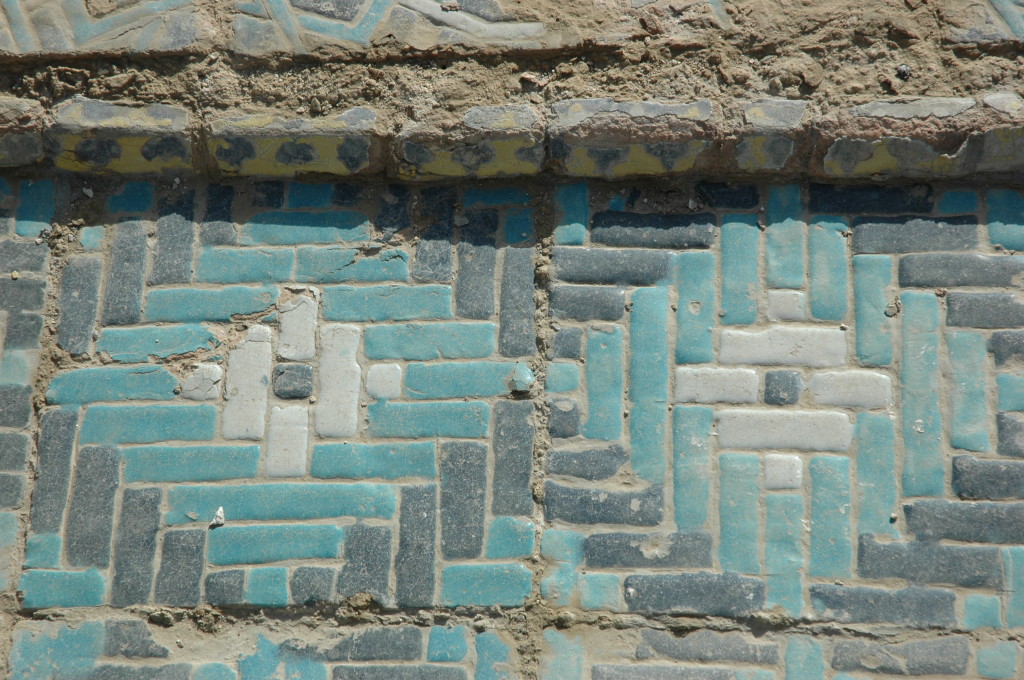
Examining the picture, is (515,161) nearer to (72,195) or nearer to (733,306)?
(733,306)

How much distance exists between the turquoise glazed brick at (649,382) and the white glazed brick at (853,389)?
1.36 feet

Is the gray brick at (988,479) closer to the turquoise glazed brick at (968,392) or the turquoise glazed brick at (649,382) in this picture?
the turquoise glazed brick at (968,392)

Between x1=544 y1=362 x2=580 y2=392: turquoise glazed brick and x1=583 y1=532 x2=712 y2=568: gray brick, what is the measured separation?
1.36 ft

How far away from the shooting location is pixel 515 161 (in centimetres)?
260

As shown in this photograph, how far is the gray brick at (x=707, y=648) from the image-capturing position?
2.29 meters

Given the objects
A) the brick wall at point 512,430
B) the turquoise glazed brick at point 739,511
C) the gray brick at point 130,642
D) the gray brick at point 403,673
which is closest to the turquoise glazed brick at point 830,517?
the brick wall at point 512,430

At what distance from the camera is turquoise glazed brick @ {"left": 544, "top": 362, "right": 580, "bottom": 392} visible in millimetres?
2484

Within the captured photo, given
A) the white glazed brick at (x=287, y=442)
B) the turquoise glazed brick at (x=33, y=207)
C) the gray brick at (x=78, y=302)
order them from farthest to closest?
1. the turquoise glazed brick at (x=33, y=207)
2. the gray brick at (x=78, y=302)
3. the white glazed brick at (x=287, y=442)

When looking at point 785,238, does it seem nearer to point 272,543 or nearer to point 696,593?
point 696,593

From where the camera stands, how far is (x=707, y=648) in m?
2.30

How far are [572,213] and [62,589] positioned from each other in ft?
5.73

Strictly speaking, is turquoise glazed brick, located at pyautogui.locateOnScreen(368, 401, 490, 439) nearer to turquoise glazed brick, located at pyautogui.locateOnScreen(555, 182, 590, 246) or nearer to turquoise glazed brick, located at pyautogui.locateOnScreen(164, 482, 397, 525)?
turquoise glazed brick, located at pyautogui.locateOnScreen(164, 482, 397, 525)

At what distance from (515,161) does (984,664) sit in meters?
1.83

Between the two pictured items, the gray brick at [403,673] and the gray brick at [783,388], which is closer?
the gray brick at [403,673]
